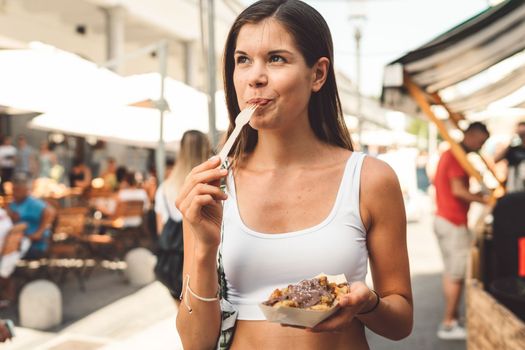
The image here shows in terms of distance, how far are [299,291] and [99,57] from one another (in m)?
20.0

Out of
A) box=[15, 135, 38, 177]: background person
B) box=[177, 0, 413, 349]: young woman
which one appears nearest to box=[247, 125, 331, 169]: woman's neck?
box=[177, 0, 413, 349]: young woman

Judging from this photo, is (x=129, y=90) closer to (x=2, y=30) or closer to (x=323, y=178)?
(x=323, y=178)

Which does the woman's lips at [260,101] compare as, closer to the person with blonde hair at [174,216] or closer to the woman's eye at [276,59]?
the woman's eye at [276,59]

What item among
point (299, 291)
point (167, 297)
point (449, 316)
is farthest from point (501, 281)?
point (167, 297)

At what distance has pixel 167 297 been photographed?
7.72 m

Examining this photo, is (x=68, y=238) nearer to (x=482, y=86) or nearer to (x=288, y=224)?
(x=482, y=86)

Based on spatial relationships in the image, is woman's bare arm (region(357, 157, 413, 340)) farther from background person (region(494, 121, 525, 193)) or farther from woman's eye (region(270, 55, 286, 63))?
background person (region(494, 121, 525, 193))

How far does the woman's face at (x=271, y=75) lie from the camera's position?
1.54 meters

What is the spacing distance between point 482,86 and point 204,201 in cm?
663

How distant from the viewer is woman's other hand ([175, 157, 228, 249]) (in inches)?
54.6

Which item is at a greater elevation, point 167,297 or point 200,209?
point 200,209

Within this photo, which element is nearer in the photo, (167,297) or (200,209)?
(200,209)

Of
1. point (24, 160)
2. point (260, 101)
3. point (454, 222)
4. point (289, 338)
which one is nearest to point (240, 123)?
point (260, 101)

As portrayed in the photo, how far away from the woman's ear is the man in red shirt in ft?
14.7
